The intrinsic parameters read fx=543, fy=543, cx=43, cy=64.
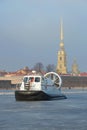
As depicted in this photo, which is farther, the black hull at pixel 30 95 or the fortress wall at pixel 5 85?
the fortress wall at pixel 5 85

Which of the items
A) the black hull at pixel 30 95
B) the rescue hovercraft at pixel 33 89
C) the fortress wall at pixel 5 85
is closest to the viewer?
the black hull at pixel 30 95

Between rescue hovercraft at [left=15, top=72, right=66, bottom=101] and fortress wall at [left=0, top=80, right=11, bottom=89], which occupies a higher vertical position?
fortress wall at [left=0, top=80, right=11, bottom=89]

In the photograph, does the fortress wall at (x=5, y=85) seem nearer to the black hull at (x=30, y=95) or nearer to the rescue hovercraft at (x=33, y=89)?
the rescue hovercraft at (x=33, y=89)

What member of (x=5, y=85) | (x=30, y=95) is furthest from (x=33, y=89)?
(x=5, y=85)

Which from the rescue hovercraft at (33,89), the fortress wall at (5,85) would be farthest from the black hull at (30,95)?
the fortress wall at (5,85)

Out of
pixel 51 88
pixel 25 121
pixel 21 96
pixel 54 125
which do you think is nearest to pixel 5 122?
pixel 25 121

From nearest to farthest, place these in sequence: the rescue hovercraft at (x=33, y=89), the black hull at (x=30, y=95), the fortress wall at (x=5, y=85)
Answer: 1. the black hull at (x=30, y=95)
2. the rescue hovercraft at (x=33, y=89)
3. the fortress wall at (x=5, y=85)

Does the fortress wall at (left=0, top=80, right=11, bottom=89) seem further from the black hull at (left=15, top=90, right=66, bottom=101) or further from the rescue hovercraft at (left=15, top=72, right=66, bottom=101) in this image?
the black hull at (left=15, top=90, right=66, bottom=101)

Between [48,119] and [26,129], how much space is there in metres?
7.06

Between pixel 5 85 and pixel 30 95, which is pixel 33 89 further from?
pixel 5 85

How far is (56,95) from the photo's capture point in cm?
8094

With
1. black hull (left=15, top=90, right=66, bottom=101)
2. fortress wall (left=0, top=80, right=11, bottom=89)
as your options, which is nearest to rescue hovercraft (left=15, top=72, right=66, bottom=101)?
black hull (left=15, top=90, right=66, bottom=101)

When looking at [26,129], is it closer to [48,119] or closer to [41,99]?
[48,119]

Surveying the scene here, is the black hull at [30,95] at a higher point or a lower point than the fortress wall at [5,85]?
lower
